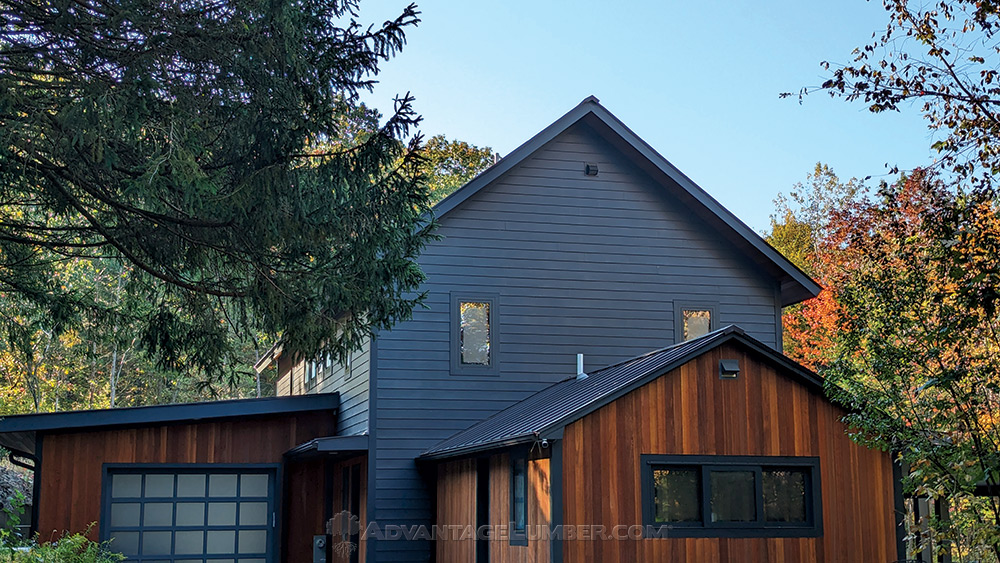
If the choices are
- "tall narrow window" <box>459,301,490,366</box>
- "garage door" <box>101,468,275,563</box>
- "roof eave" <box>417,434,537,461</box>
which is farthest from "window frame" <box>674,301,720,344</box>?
"garage door" <box>101,468,275,563</box>

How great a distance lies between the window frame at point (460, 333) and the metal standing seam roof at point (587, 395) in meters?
1.44

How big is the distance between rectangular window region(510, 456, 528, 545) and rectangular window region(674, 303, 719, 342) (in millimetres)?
5555

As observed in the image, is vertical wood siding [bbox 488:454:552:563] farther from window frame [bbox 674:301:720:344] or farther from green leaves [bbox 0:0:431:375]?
window frame [bbox 674:301:720:344]

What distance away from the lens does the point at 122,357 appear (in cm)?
3269

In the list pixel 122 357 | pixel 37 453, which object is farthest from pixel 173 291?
pixel 122 357

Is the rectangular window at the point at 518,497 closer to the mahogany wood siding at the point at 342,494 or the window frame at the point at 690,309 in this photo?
the mahogany wood siding at the point at 342,494

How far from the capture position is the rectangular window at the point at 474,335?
14.9 meters

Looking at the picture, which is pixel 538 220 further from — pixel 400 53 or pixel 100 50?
pixel 100 50

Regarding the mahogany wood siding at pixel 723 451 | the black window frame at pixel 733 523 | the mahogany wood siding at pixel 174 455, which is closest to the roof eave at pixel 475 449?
the mahogany wood siding at pixel 723 451

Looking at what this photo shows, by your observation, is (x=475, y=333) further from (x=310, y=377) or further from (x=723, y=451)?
(x=310, y=377)

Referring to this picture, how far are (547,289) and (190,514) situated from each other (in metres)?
6.67

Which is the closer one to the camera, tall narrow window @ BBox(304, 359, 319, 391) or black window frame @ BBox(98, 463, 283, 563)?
black window frame @ BBox(98, 463, 283, 563)

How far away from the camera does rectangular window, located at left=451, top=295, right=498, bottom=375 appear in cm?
1493

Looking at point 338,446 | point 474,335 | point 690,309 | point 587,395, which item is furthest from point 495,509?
point 690,309
